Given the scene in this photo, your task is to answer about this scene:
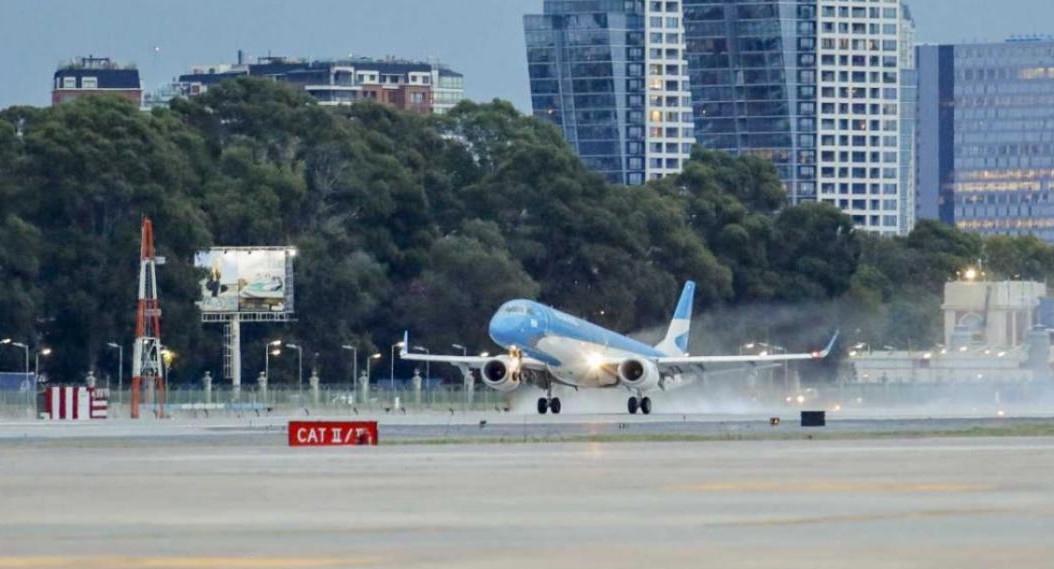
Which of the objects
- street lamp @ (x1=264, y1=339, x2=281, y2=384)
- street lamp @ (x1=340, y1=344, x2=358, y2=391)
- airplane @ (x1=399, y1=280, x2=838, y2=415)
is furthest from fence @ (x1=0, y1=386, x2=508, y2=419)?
street lamp @ (x1=340, y1=344, x2=358, y2=391)

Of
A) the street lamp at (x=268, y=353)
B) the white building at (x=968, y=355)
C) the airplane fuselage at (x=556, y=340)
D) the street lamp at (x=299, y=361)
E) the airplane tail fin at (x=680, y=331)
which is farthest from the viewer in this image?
the white building at (x=968, y=355)

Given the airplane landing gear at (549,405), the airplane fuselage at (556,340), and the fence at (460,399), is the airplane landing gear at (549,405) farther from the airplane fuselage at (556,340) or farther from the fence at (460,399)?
the fence at (460,399)

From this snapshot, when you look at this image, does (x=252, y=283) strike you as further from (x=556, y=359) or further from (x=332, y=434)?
(x=332, y=434)

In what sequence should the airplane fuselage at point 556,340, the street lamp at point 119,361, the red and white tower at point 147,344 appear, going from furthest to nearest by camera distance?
the street lamp at point 119,361
the red and white tower at point 147,344
the airplane fuselage at point 556,340

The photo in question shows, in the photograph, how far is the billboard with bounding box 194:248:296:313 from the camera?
130m

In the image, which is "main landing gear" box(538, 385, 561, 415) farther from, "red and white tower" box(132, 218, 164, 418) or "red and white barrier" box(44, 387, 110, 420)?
"red and white barrier" box(44, 387, 110, 420)

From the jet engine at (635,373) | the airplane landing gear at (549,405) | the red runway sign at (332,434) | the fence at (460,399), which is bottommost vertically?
the fence at (460,399)

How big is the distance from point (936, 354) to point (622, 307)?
35820 mm

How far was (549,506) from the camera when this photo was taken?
121ft

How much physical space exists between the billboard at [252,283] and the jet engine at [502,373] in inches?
1236

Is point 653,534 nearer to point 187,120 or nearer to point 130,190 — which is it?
point 130,190

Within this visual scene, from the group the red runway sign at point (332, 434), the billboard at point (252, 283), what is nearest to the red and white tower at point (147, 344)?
the billboard at point (252, 283)

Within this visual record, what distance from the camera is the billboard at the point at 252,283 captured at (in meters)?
130

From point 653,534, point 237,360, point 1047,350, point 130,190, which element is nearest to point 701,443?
point 653,534
